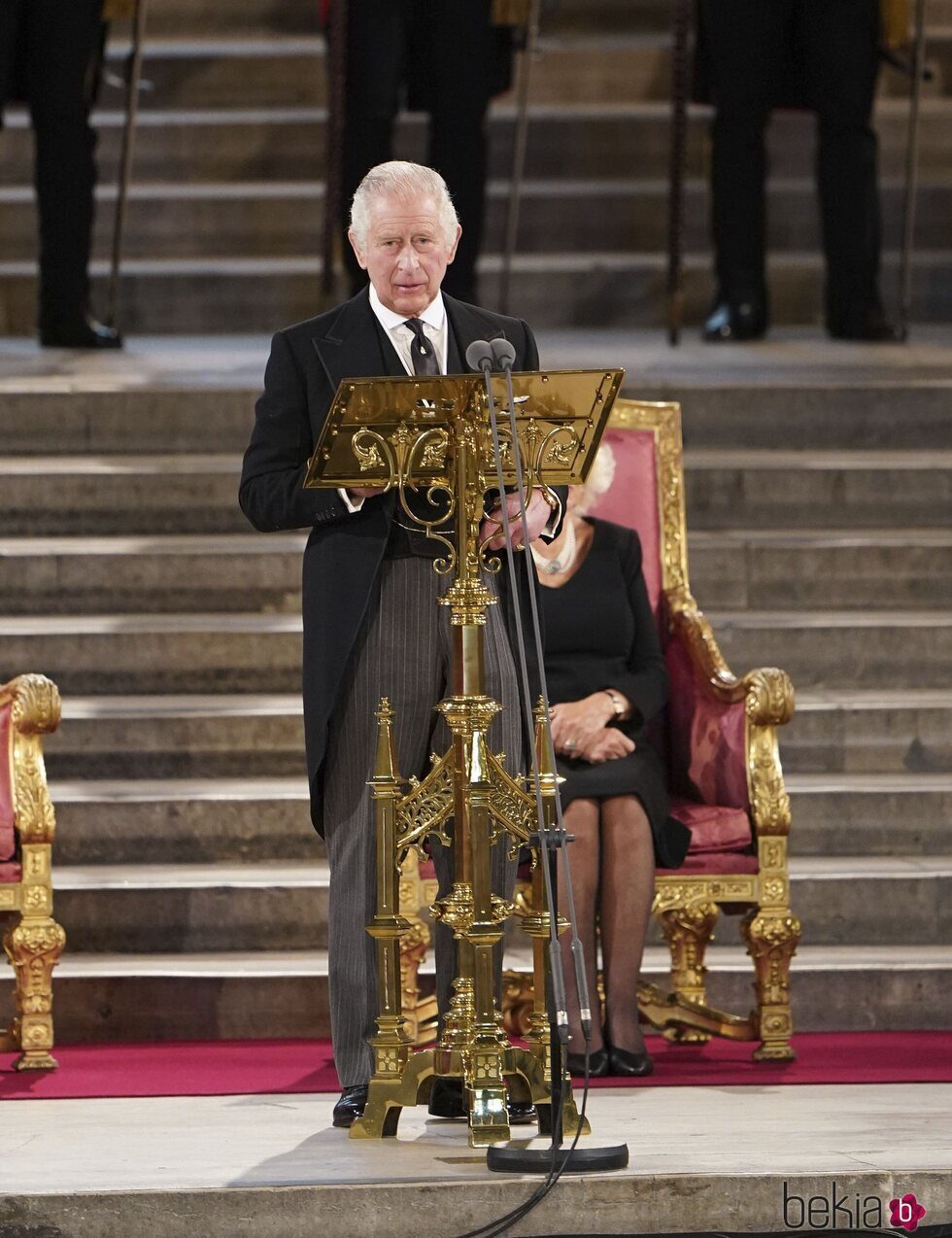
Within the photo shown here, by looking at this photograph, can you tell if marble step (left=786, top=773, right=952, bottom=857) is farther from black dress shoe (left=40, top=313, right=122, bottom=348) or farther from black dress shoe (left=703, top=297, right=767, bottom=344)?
black dress shoe (left=40, top=313, right=122, bottom=348)

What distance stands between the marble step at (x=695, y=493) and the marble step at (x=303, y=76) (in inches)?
117

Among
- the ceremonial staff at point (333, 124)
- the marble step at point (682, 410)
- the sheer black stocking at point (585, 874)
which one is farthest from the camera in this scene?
the ceremonial staff at point (333, 124)

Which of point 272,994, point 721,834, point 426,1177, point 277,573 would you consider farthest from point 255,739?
point 426,1177

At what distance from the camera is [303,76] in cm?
876

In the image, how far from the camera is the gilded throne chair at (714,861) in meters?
4.24

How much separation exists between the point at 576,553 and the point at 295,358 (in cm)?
103

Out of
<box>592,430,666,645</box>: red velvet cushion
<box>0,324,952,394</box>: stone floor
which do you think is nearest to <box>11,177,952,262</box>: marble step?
<box>0,324,952,394</box>: stone floor

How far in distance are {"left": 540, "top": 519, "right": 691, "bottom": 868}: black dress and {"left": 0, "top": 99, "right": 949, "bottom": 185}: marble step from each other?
4.23 meters

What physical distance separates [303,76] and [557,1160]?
630cm

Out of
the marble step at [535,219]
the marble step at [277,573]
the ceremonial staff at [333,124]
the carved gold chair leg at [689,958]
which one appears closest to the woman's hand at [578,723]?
the carved gold chair leg at [689,958]

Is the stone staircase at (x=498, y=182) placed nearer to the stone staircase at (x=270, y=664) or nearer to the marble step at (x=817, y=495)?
the stone staircase at (x=270, y=664)

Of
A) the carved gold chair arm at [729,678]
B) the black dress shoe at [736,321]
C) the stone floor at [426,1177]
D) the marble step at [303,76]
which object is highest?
the marble step at [303,76]

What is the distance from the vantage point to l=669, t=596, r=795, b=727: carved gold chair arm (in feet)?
14.1

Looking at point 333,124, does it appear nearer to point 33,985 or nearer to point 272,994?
point 272,994
